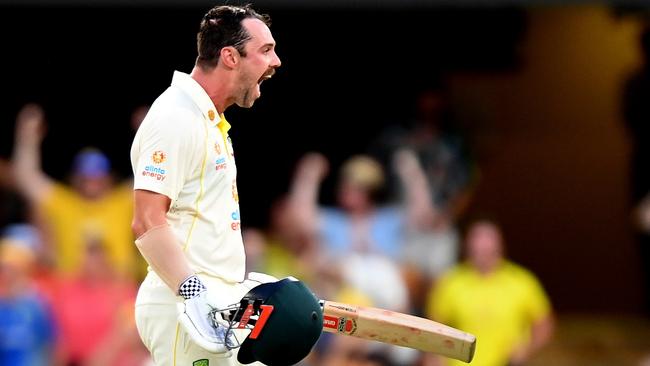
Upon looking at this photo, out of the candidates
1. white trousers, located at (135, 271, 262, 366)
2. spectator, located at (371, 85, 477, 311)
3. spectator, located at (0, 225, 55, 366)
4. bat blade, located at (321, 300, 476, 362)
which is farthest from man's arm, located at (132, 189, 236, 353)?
spectator, located at (371, 85, 477, 311)

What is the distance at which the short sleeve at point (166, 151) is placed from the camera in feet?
13.6

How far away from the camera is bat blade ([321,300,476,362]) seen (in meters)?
4.45

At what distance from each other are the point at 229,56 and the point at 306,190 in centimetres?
517

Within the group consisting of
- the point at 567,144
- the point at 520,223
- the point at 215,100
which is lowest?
the point at 520,223

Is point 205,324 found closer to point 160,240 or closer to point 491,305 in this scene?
point 160,240

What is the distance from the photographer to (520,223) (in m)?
12.2

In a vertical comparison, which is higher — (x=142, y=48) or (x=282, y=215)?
(x=142, y=48)

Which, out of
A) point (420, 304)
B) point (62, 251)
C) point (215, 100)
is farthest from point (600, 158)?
point (215, 100)

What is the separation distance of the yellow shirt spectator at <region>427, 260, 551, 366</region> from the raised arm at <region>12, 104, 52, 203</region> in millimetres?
2807

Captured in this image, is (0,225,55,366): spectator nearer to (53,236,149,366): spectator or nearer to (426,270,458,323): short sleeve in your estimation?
(53,236,149,366): spectator

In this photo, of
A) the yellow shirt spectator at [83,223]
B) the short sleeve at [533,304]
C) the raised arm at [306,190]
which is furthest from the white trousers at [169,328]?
the raised arm at [306,190]

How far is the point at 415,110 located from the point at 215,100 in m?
6.08

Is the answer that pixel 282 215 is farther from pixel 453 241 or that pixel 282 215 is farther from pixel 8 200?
pixel 8 200

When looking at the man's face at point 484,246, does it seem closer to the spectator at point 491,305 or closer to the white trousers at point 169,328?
the spectator at point 491,305
